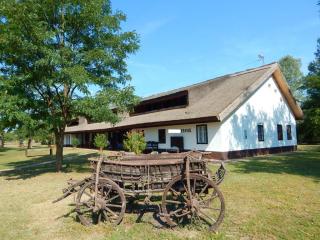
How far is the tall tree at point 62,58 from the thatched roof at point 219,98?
3.51 meters

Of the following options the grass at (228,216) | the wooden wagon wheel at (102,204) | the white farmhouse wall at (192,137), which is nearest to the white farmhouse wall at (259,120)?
the white farmhouse wall at (192,137)

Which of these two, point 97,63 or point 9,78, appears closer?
point 9,78

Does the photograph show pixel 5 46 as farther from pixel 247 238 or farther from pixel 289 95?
pixel 289 95

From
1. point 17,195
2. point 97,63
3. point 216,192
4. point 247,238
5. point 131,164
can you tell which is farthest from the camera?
point 97,63

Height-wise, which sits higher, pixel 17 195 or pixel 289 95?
pixel 289 95

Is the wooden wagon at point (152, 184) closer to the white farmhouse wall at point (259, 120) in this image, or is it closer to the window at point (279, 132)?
the white farmhouse wall at point (259, 120)

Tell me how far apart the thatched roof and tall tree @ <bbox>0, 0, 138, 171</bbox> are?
11.5 feet

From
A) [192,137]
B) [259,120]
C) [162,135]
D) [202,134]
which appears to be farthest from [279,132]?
[162,135]

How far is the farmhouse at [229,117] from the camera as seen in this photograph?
1991 centimetres

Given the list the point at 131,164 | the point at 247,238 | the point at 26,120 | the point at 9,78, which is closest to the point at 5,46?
the point at 9,78

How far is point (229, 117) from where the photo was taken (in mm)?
20156

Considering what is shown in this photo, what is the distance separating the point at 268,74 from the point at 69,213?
18487mm

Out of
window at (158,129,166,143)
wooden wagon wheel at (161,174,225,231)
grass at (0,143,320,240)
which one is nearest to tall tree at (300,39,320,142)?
grass at (0,143,320,240)

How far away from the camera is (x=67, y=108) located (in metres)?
16.1
